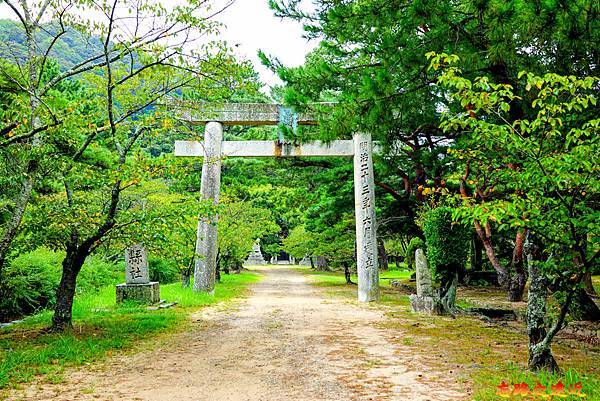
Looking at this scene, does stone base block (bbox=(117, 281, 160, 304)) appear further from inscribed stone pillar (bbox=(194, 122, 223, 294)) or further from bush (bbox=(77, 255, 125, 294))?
inscribed stone pillar (bbox=(194, 122, 223, 294))

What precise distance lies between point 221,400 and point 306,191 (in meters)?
17.0

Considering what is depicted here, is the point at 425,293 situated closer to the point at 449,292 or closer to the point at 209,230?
the point at 449,292

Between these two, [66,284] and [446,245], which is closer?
[66,284]

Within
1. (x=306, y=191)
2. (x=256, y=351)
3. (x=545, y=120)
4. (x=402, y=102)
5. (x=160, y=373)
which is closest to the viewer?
(x=545, y=120)

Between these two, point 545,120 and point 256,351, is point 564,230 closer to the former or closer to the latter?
point 545,120

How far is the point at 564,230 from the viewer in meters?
4.51

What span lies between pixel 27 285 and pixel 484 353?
930cm

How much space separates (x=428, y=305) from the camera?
32.9ft

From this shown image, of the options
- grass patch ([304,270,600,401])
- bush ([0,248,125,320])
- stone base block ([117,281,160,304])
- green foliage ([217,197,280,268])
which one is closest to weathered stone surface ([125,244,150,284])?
stone base block ([117,281,160,304])

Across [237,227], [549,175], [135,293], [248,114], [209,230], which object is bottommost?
[135,293]

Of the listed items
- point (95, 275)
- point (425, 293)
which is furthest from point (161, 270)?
point (425, 293)

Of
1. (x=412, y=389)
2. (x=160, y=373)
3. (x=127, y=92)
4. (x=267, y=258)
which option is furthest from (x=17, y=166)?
(x=267, y=258)

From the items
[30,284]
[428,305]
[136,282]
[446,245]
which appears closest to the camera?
[446,245]

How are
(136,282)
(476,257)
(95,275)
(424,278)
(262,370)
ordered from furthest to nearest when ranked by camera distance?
(476,257) → (95,275) → (136,282) → (424,278) → (262,370)
